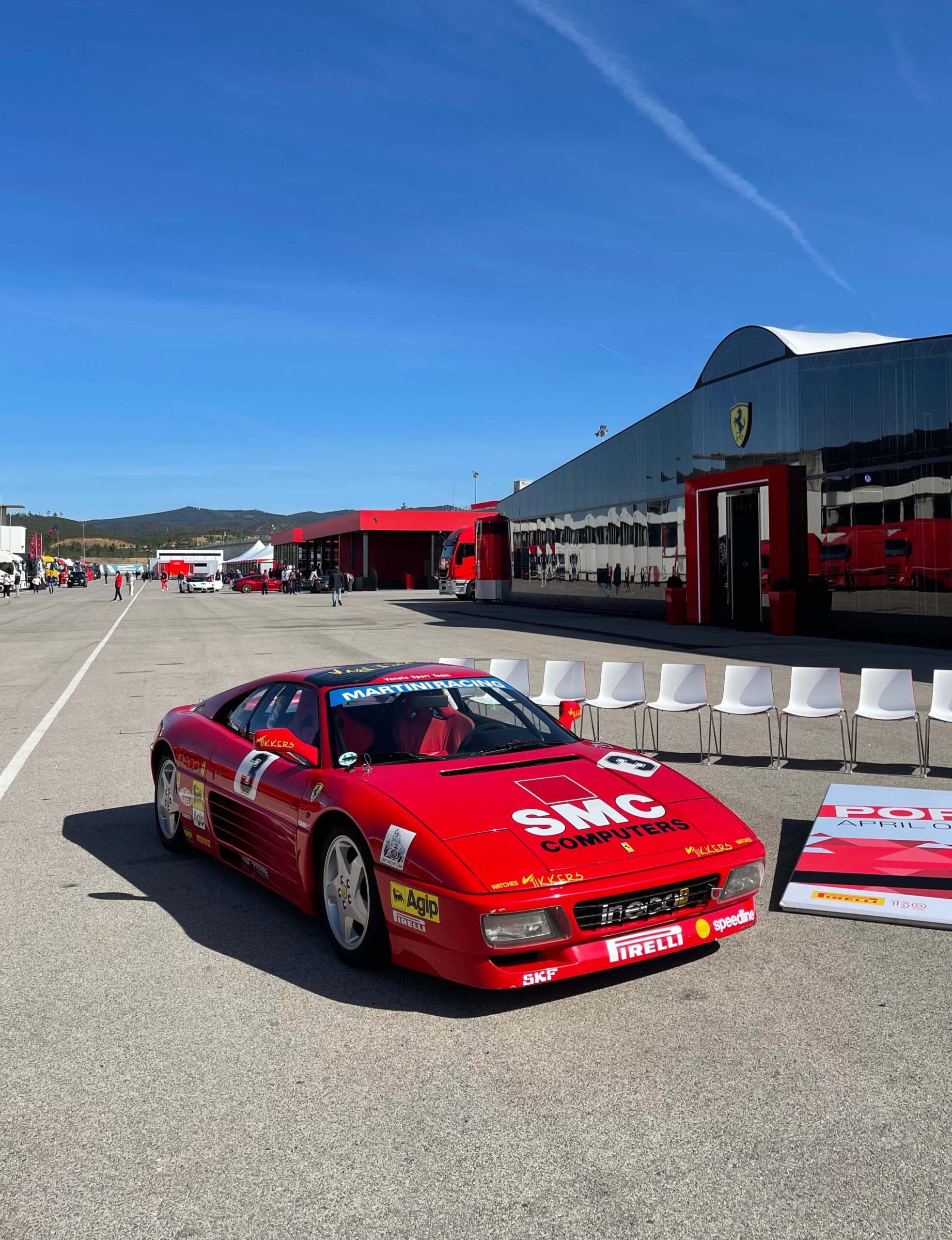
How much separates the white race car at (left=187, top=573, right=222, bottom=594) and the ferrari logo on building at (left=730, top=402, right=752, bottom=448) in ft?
187

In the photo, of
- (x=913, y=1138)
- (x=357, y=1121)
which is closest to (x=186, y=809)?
(x=357, y=1121)

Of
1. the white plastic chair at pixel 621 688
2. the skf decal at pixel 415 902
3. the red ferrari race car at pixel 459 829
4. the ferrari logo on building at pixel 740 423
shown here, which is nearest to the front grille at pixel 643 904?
the red ferrari race car at pixel 459 829

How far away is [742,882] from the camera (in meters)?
4.65

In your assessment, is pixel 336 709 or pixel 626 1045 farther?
pixel 336 709

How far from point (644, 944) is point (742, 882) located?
23.9 inches

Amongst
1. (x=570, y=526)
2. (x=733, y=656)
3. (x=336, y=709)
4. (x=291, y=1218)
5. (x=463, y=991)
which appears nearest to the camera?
(x=291, y=1218)

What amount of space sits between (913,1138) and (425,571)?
88401 mm

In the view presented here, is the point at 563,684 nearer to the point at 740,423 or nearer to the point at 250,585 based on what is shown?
the point at 740,423

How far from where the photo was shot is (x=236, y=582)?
80500mm

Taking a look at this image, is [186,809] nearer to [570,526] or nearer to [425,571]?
[570,526]

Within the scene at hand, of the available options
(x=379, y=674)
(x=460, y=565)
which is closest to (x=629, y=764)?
(x=379, y=674)

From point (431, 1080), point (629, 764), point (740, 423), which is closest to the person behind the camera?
point (431, 1080)

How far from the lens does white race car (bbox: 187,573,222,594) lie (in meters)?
78.6

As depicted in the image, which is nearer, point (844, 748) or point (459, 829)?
point (459, 829)
